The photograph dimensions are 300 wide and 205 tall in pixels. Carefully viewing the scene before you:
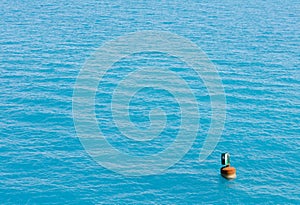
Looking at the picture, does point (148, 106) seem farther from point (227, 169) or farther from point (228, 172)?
point (228, 172)

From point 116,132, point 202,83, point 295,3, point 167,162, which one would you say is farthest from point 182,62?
point 295,3

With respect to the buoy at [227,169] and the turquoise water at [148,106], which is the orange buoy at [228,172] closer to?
the buoy at [227,169]

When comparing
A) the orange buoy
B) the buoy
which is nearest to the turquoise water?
the orange buoy

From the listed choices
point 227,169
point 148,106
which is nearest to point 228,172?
point 227,169

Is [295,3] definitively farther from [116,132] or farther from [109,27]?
[116,132]

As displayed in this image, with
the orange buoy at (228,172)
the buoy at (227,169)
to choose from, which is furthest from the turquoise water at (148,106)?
the buoy at (227,169)

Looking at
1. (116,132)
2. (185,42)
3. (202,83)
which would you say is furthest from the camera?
(185,42)

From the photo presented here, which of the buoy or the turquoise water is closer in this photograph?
the turquoise water

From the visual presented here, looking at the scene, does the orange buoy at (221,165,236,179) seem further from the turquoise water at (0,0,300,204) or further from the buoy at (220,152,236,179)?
the turquoise water at (0,0,300,204)
